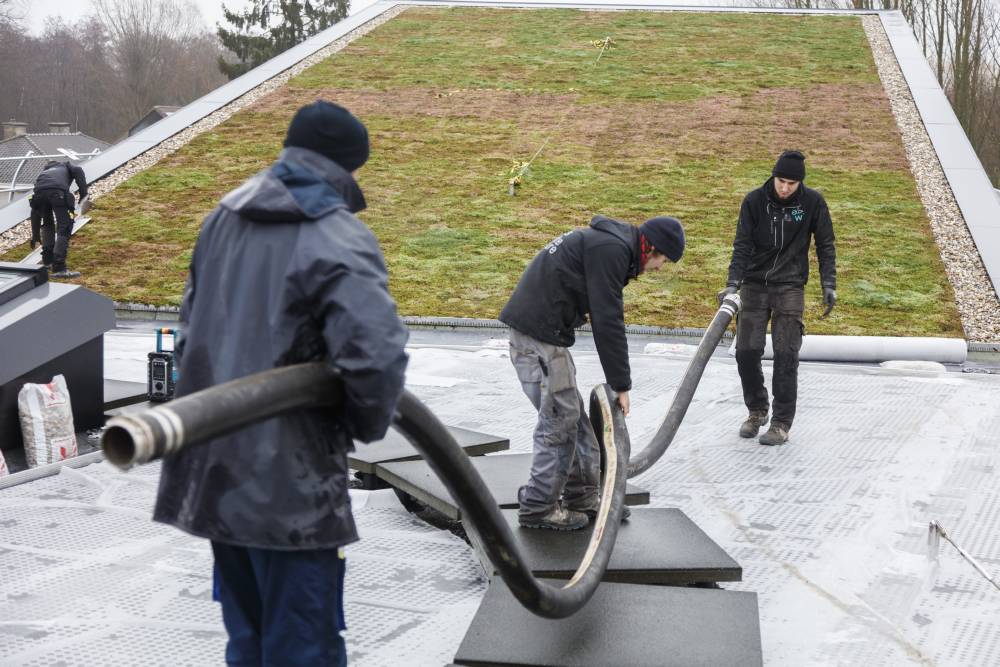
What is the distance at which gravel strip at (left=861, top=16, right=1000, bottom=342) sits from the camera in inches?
416

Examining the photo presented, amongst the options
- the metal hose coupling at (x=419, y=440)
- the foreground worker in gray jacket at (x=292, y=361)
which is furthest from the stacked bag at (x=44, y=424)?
the foreground worker in gray jacket at (x=292, y=361)

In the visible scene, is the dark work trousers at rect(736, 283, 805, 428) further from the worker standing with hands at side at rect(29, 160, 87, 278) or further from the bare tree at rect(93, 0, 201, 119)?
the bare tree at rect(93, 0, 201, 119)

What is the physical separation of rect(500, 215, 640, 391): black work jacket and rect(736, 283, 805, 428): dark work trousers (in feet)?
7.35

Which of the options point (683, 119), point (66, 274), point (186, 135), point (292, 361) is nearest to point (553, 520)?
point (292, 361)

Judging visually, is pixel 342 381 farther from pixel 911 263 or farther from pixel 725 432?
pixel 911 263

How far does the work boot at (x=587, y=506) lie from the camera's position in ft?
13.8

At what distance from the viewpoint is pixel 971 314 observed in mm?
10602

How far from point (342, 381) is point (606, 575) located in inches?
77.4

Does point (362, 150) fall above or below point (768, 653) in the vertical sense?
above

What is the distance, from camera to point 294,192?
205 centimetres

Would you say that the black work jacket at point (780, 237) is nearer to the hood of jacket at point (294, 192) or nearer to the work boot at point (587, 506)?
the work boot at point (587, 506)

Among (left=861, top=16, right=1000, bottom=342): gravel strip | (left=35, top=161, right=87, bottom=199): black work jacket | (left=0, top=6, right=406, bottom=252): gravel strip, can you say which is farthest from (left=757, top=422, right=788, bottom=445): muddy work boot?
(left=0, top=6, right=406, bottom=252): gravel strip

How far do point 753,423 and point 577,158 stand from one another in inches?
414

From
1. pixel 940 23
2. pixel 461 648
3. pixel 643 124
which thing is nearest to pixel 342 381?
pixel 461 648
